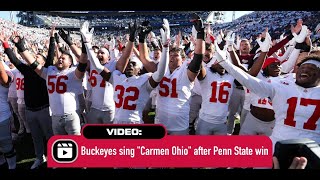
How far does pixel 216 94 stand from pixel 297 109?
0.92 m

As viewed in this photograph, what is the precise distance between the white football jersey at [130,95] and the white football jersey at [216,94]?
1.93 ft

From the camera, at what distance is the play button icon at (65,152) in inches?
91.7

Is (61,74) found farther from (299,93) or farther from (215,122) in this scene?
(299,93)

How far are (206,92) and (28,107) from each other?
1789mm

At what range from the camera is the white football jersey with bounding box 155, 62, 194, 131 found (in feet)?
9.16

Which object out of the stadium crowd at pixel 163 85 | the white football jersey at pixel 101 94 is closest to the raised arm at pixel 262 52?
the stadium crowd at pixel 163 85

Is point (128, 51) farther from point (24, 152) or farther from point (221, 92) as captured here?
point (24, 152)

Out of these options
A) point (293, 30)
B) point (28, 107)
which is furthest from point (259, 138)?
point (28, 107)

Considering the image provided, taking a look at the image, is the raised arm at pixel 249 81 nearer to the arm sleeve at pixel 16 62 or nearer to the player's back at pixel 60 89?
the player's back at pixel 60 89

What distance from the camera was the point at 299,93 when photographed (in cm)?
218

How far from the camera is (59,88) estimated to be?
3.11 m

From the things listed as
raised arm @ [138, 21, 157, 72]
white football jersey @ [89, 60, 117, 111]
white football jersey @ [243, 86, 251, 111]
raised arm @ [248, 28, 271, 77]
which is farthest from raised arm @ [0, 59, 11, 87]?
white football jersey @ [243, 86, 251, 111]

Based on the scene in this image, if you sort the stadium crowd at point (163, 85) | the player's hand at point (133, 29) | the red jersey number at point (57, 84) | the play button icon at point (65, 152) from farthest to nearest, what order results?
the red jersey number at point (57, 84) < the player's hand at point (133, 29) < the stadium crowd at point (163, 85) < the play button icon at point (65, 152)

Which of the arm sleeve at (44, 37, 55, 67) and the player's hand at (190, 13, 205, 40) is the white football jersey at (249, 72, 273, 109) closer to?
the player's hand at (190, 13, 205, 40)
